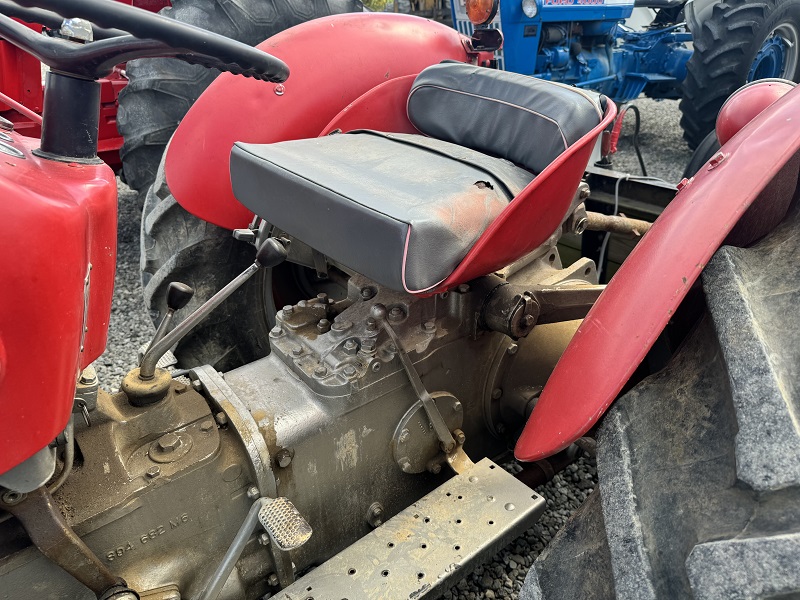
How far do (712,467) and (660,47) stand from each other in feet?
13.4

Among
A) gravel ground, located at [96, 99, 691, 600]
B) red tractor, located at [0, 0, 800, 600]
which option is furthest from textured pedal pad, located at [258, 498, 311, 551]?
gravel ground, located at [96, 99, 691, 600]

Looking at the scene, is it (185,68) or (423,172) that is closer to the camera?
(423,172)

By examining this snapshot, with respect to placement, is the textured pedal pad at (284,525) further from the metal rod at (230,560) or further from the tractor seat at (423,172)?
the tractor seat at (423,172)


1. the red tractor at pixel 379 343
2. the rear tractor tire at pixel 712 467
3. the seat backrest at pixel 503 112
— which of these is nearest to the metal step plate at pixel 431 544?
the red tractor at pixel 379 343

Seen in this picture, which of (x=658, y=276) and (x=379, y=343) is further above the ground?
(x=658, y=276)

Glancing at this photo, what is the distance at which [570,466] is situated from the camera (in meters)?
1.52

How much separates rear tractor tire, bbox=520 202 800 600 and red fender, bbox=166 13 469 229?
91cm

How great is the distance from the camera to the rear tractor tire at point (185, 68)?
1667 millimetres

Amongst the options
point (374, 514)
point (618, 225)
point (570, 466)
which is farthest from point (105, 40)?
point (570, 466)

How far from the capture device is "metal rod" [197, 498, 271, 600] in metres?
0.83

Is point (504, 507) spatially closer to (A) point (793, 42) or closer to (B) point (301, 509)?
(B) point (301, 509)

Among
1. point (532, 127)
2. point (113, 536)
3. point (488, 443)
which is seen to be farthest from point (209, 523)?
point (532, 127)

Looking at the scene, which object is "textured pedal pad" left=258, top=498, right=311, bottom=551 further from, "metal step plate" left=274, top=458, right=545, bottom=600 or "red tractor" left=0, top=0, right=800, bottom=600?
"metal step plate" left=274, top=458, right=545, bottom=600

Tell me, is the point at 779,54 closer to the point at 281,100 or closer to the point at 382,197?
the point at 281,100
